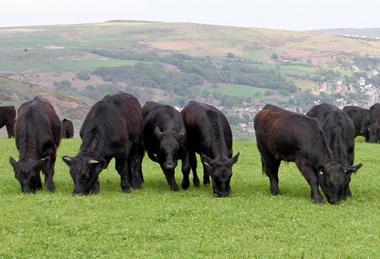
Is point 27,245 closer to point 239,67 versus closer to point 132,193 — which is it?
point 132,193

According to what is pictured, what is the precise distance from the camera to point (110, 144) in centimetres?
1719

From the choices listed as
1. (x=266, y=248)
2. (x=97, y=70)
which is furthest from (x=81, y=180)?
(x=97, y=70)

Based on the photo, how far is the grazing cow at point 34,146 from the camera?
16672mm

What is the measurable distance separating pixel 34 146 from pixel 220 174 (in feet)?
15.3

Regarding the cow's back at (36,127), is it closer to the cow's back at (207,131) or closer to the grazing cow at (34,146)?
the grazing cow at (34,146)

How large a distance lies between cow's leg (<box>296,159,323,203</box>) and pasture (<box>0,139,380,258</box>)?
9.8 inches

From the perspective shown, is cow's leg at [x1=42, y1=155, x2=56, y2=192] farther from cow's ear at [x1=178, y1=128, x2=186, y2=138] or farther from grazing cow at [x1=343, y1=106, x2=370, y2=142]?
grazing cow at [x1=343, y1=106, x2=370, y2=142]

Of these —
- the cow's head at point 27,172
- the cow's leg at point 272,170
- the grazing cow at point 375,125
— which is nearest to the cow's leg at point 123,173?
the cow's head at point 27,172

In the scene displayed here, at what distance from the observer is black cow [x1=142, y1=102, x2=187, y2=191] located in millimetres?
17641

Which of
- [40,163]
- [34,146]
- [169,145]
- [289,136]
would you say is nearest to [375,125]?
[289,136]

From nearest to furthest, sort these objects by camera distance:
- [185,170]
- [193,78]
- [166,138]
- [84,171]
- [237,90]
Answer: [84,171]
[166,138]
[185,170]
[237,90]
[193,78]

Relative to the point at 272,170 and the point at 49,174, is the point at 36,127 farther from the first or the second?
the point at 272,170

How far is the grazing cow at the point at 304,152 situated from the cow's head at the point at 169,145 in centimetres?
231

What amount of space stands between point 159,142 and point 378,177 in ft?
25.4
